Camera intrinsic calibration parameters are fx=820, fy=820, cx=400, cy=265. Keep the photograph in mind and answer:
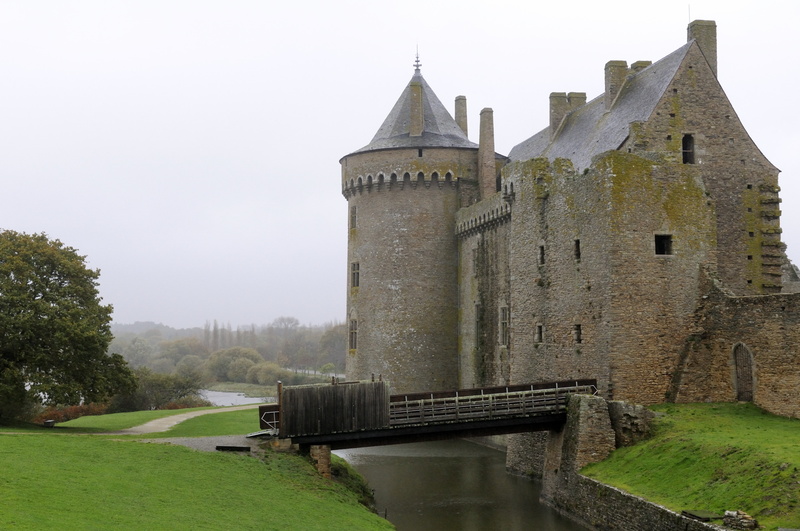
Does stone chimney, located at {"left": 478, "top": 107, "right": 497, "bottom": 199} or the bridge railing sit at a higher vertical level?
stone chimney, located at {"left": 478, "top": 107, "right": 497, "bottom": 199}

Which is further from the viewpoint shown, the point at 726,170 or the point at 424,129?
the point at 424,129

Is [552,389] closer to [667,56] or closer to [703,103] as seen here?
[703,103]

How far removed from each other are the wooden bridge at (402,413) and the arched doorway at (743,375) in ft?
14.4

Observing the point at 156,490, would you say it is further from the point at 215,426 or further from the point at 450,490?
the point at 215,426

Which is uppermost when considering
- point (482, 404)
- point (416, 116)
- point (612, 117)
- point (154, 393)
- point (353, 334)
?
point (416, 116)

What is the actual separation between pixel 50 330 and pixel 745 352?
2346cm

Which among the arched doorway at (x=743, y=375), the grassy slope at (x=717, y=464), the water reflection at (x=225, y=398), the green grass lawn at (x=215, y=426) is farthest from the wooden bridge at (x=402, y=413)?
the water reflection at (x=225, y=398)

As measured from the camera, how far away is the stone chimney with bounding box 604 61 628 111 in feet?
107

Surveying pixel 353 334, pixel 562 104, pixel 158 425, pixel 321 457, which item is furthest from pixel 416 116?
pixel 321 457

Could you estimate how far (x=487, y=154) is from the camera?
4081 centimetres

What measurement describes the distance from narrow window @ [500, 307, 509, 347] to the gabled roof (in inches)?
385

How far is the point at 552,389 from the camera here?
84.1 feet

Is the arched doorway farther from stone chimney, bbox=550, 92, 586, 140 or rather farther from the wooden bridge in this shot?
stone chimney, bbox=550, 92, 586, 140

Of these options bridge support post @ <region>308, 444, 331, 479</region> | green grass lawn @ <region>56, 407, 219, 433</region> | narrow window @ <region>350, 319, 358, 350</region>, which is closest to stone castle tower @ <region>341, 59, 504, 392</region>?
narrow window @ <region>350, 319, 358, 350</region>
